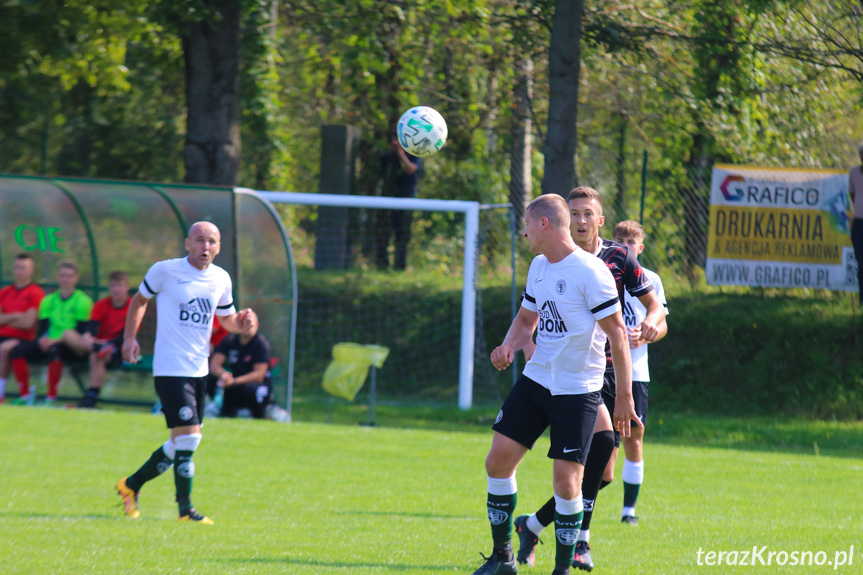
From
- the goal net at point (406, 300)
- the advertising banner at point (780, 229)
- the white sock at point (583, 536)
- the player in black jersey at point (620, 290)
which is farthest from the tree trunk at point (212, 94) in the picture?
the white sock at point (583, 536)

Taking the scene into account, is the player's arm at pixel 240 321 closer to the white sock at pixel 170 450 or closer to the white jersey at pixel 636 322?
the white sock at pixel 170 450

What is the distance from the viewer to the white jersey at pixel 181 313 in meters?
6.75

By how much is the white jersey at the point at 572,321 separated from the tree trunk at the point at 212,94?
1082 cm

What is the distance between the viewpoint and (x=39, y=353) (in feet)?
42.0

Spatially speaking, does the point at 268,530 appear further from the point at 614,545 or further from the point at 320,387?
the point at 320,387

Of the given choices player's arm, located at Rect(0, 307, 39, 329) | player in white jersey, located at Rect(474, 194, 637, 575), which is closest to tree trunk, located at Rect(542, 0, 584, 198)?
player in white jersey, located at Rect(474, 194, 637, 575)

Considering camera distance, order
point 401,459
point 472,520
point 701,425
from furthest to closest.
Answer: point 701,425 → point 401,459 → point 472,520

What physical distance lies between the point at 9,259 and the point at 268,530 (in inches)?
358

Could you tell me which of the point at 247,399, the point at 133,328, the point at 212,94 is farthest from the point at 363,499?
the point at 212,94

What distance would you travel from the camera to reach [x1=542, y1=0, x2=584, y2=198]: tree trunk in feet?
35.9

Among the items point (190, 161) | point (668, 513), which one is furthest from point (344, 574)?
point (190, 161)

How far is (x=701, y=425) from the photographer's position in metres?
12.2

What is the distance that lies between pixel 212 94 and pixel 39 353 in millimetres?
4670

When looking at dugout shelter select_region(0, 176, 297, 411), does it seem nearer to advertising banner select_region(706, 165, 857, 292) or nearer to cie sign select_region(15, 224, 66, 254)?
cie sign select_region(15, 224, 66, 254)
